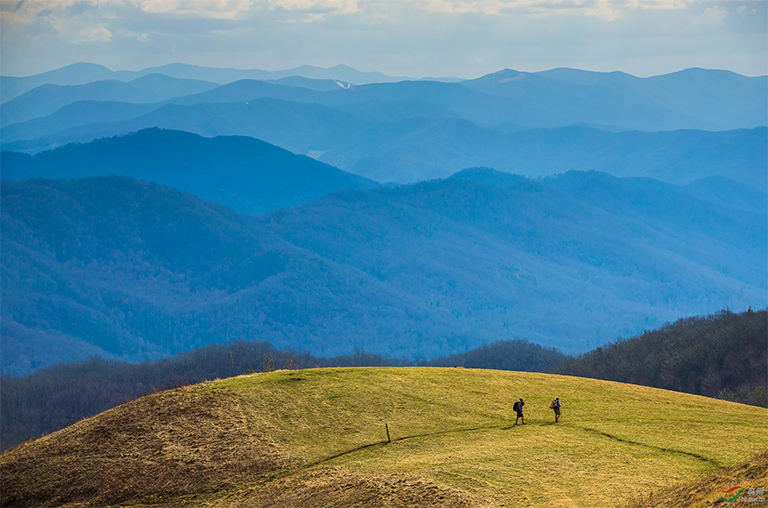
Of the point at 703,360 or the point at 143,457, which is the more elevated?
the point at 143,457

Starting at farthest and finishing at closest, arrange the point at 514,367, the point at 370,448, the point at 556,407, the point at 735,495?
the point at 514,367
the point at 556,407
the point at 370,448
the point at 735,495

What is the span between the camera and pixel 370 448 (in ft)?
110

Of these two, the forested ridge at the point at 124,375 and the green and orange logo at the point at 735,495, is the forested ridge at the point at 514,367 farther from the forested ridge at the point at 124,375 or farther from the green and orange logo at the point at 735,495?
the green and orange logo at the point at 735,495

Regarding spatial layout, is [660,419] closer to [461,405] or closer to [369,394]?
[461,405]

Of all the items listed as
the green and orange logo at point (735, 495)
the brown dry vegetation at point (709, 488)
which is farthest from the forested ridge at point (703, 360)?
the green and orange logo at point (735, 495)

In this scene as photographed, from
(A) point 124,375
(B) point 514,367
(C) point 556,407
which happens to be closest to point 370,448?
(C) point 556,407

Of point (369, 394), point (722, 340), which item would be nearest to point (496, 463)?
point (369, 394)

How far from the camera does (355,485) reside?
29.1 meters

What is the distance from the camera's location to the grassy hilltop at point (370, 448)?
1138 inches

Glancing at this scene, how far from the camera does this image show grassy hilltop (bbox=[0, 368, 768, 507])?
1138 inches

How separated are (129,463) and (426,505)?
46.9 ft

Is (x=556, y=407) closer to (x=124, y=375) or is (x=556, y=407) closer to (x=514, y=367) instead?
(x=514, y=367)

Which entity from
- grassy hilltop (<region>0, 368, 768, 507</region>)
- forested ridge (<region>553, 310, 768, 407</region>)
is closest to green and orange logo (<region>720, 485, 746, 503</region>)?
grassy hilltop (<region>0, 368, 768, 507</region>)

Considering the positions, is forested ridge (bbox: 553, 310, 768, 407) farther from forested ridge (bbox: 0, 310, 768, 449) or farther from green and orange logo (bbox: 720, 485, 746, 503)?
green and orange logo (bbox: 720, 485, 746, 503)
